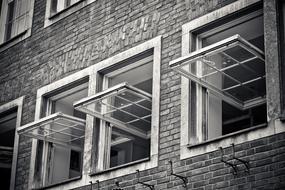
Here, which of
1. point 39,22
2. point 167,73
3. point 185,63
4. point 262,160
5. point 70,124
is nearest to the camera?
point 262,160

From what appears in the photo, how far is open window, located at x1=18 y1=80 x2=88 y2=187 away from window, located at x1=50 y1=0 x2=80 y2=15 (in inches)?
70.3

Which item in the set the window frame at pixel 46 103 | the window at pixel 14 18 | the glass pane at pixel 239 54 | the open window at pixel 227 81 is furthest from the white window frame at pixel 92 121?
the window at pixel 14 18

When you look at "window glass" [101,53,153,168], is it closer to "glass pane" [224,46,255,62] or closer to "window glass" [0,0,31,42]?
"glass pane" [224,46,255,62]

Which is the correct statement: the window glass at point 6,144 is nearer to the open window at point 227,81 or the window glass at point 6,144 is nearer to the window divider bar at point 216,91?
the open window at point 227,81

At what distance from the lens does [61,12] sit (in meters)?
14.2

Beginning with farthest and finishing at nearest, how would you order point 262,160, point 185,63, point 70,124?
point 70,124, point 185,63, point 262,160

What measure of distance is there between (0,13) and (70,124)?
14.9 feet

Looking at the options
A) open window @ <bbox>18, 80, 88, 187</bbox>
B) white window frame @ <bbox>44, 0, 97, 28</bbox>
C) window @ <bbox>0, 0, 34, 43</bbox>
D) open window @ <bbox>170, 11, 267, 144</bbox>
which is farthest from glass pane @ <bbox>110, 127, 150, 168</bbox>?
window @ <bbox>0, 0, 34, 43</bbox>

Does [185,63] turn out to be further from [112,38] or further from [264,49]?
[112,38]

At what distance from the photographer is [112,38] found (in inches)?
501

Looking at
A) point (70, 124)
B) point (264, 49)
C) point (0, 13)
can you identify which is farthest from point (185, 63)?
point (0, 13)

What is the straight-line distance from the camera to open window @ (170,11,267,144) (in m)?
10.0

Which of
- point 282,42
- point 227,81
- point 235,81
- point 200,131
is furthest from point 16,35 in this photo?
point 282,42

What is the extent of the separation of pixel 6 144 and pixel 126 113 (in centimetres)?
371
